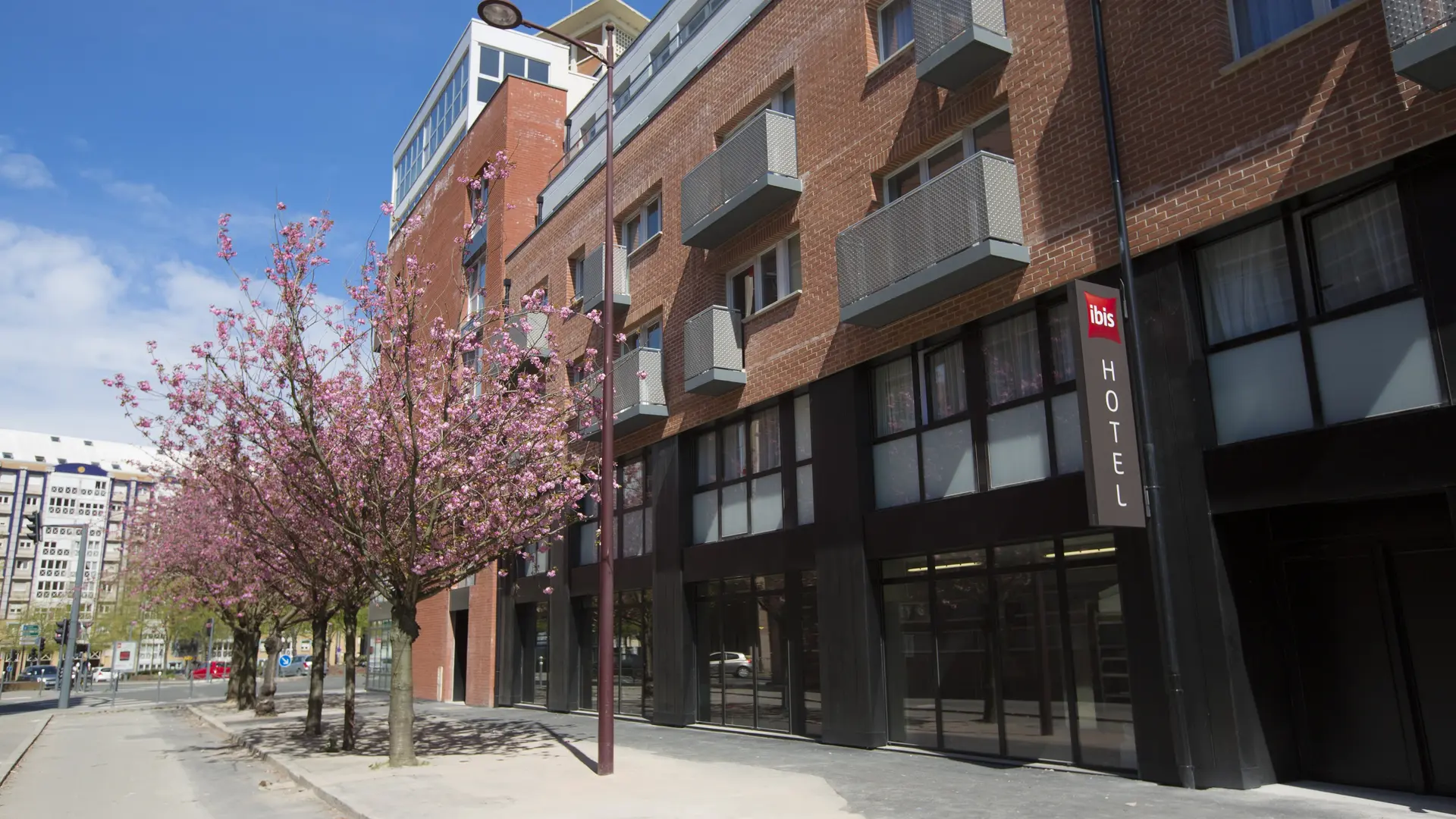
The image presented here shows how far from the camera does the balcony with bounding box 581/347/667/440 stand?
1978 centimetres

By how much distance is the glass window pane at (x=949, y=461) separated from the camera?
13.0 metres

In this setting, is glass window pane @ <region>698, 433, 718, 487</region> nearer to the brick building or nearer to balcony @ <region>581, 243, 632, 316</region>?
the brick building

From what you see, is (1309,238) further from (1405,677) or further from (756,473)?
(756,473)

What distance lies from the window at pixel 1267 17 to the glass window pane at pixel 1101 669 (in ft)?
19.1

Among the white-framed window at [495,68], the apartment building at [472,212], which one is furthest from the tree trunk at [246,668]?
the white-framed window at [495,68]

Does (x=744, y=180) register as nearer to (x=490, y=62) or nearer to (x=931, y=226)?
(x=931, y=226)

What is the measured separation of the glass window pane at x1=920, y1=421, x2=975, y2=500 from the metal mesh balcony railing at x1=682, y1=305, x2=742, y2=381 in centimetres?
486

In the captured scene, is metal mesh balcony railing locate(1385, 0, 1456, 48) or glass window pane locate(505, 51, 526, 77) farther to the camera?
glass window pane locate(505, 51, 526, 77)

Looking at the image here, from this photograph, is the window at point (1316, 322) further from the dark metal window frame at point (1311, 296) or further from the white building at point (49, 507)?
the white building at point (49, 507)

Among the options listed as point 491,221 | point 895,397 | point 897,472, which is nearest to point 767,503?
point 897,472

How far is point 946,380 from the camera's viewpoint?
13.6m

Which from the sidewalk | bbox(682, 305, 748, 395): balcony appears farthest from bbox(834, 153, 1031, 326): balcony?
the sidewalk

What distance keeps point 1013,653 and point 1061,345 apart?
3.85 m

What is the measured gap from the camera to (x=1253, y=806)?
27.8 feet
